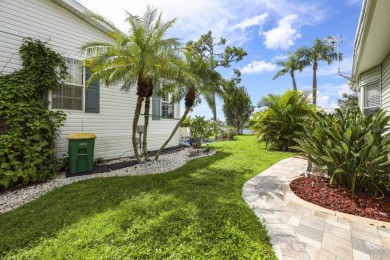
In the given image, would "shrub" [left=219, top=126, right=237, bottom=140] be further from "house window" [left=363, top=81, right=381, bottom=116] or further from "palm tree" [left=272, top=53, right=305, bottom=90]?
"palm tree" [left=272, top=53, right=305, bottom=90]

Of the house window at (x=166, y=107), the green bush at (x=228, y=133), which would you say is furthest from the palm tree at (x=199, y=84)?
the green bush at (x=228, y=133)

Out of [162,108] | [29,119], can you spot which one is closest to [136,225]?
[29,119]

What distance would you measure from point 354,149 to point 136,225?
3561 millimetres

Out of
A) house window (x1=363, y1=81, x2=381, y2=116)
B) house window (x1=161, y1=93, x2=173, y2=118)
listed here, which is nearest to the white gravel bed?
house window (x1=161, y1=93, x2=173, y2=118)

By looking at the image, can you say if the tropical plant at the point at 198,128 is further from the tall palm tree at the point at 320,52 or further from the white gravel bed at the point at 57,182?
the tall palm tree at the point at 320,52

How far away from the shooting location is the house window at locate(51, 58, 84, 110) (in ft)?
17.8

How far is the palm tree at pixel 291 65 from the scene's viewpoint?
→ 1986cm

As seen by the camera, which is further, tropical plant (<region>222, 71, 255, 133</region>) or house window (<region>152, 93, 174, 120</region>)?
tropical plant (<region>222, 71, 255, 133</region>)

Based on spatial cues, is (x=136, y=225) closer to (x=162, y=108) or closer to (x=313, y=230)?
(x=313, y=230)

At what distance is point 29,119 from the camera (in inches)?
169

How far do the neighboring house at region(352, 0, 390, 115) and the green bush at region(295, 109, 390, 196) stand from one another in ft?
5.21

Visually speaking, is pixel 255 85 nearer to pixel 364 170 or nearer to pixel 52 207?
pixel 364 170

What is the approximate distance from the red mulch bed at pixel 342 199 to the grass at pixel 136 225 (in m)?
1.23

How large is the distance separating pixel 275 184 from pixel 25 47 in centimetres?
686
